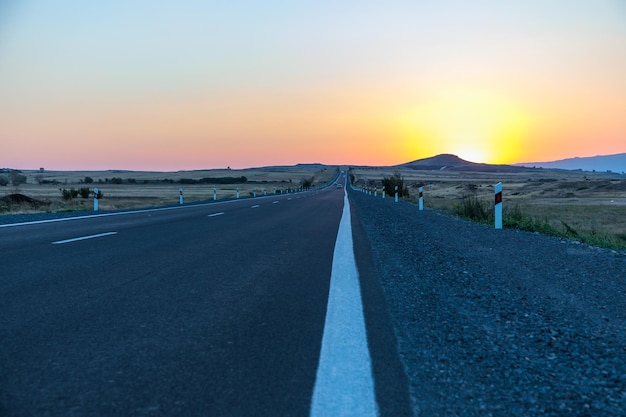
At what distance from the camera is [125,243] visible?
397 inches

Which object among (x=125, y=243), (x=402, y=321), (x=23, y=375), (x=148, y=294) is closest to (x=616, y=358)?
(x=402, y=321)

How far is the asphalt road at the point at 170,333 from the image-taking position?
3.09m

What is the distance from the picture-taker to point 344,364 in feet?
12.1

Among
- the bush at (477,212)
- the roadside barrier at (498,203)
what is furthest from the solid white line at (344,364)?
the bush at (477,212)

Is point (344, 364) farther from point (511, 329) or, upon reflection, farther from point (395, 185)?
point (395, 185)

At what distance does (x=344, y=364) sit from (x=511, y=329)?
172cm

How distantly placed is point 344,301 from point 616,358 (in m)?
2.63

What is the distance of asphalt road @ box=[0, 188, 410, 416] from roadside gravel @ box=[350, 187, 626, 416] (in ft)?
0.85

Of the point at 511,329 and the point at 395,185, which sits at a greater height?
the point at 395,185

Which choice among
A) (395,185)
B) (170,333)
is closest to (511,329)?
(170,333)

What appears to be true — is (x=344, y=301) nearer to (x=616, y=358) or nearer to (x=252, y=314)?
(x=252, y=314)

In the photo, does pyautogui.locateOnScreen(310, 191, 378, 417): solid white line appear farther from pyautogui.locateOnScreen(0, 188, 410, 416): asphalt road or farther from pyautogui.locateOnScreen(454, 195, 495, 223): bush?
pyautogui.locateOnScreen(454, 195, 495, 223): bush

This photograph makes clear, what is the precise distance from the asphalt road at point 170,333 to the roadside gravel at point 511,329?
26 cm

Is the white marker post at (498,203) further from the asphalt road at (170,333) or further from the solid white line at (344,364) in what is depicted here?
the solid white line at (344,364)
